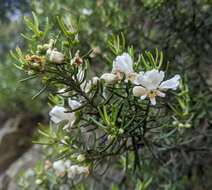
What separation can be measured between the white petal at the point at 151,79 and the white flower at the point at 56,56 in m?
0.20

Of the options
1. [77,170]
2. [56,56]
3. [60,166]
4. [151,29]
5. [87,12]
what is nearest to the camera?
[56,56]

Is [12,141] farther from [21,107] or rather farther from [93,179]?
[93,179]

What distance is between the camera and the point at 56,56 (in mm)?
923

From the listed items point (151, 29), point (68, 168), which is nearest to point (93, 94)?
point (68, 168)

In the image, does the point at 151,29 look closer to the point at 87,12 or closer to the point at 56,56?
the point at 87,12

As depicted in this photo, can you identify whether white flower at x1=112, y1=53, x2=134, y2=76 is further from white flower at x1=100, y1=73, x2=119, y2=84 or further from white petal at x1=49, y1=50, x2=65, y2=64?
white petal at x1=49, y1=50, x2=65, y2=64

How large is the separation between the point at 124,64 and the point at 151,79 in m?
0.08

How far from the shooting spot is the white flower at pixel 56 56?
36.3 inches

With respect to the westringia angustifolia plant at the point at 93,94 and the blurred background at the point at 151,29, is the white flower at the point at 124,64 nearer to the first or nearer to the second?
the westringia angustifolia plant at the point at 93,94

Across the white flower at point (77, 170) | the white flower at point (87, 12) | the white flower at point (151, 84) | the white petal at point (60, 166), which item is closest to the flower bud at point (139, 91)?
the white flower at point (151, 84)

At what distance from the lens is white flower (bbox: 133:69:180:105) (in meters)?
0.93

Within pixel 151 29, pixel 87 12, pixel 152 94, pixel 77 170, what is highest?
pixel 87 12

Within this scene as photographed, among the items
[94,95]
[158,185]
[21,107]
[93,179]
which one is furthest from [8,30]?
[94,95]

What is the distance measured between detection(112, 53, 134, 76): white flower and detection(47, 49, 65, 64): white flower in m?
0.14
